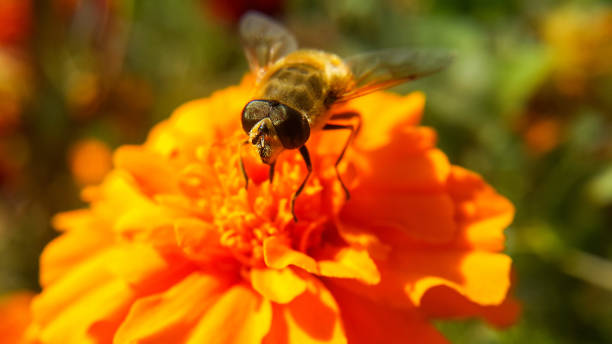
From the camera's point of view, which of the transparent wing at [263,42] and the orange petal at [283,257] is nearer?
the orange petal at [283,257]

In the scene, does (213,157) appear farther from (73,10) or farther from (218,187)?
(73,10)

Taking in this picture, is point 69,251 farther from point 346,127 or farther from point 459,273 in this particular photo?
point 459,273

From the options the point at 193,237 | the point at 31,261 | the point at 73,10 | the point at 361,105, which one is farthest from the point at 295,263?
the point at 73,10

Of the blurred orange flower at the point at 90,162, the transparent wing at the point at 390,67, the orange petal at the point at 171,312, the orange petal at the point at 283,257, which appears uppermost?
the transparent wing at the point at 390,67

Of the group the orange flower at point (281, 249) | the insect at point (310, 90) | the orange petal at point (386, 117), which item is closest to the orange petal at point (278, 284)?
the orange flower at point (281, 249)

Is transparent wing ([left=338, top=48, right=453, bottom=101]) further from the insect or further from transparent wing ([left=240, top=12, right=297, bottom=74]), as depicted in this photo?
transparent wing ([left=240, top=12, right=297, bottom=74])

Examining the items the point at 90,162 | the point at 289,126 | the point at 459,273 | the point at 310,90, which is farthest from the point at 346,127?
the point at 90,162

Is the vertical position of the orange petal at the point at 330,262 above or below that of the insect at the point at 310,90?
below

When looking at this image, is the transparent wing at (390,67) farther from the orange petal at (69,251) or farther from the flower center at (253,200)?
the orange petal at (69,251)
